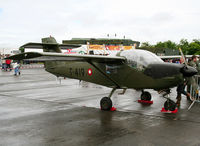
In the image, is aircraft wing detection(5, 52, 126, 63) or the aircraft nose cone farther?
the aircraft nose cone

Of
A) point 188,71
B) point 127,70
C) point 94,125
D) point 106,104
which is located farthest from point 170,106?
point 94,125

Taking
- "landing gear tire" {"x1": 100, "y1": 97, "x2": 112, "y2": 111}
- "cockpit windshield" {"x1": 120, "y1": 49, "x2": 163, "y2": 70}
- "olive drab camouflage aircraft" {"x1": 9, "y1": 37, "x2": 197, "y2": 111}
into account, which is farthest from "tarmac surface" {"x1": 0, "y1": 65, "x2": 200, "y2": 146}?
"cockpit windshield" {"x1": 120, "y1": 49, "x2": 163, "y2": 70}

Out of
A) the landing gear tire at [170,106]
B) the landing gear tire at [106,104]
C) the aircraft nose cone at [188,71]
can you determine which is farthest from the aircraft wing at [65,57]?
the landing gear tire at [170,106]

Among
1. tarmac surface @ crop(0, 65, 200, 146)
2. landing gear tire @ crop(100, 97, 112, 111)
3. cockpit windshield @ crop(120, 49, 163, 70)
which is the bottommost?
tarmac surface @ crop(0, 65, 200, 146)

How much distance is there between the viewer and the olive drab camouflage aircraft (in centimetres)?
774

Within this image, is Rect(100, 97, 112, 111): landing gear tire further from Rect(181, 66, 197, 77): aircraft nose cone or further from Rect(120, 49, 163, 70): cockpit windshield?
Rect(181, 66, 197, 77): aircraft nose cone

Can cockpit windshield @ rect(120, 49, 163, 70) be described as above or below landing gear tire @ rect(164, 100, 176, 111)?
above

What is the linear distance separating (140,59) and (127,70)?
0.70 meters

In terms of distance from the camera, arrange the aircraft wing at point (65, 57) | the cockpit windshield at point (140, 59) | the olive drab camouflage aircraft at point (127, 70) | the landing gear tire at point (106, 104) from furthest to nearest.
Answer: the landing gear tire at point (106, 104), the cockpit windshield at point (140, 59), the olive drab camouflage aircraft at point (127, 70), the aircraft wing at point (65, 57)

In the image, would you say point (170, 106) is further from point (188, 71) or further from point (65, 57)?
point (65, 57)

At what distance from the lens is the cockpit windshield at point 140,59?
8.43 metres

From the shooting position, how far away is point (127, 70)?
894 cm

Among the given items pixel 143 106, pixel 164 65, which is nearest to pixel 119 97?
pixel 143 106

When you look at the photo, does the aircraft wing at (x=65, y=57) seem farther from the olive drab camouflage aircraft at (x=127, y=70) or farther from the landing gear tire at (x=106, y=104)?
the landing gear tire at (x=106, y=104)
